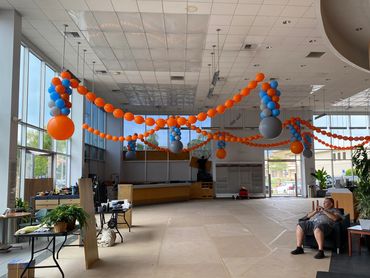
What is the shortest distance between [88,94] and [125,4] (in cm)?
225

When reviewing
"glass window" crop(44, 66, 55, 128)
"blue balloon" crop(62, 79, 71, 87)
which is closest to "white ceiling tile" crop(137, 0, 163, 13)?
"blue balloon" crop(62, 79, 71, 87)

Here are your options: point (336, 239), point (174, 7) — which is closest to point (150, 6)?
point (174, 7)

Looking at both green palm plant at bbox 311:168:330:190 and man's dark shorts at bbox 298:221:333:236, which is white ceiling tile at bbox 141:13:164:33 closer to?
man's dark shorts at bbox 298:221:333:236

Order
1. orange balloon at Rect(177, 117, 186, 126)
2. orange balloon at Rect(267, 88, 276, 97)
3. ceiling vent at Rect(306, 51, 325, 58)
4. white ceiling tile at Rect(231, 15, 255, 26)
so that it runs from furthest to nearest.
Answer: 1. ceiling vent at Rect(306, 51, 325, 58)
2. orange balloon at Rect(177, 117, 186, 126)
3. white ceiling tile at Rect(231, 15, 255, 26)
4. orange balloon at Rect(267, 88, 276, 97)

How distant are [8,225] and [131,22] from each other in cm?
560

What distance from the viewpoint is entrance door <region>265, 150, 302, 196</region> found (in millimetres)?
21562

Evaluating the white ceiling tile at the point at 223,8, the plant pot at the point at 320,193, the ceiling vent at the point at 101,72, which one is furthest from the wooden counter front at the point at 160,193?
the white ceiling tile at the point at 223,8

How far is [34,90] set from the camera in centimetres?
1009

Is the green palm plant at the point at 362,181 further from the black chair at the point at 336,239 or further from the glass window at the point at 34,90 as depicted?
the glass window at the point at 34,90

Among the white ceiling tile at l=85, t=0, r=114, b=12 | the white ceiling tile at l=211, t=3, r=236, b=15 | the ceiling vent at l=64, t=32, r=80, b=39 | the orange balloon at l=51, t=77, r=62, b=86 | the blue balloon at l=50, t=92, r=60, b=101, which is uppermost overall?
the ceiling vent at l=64, t=32, r=80, b=39

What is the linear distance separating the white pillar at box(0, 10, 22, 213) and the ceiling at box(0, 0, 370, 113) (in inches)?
20.2

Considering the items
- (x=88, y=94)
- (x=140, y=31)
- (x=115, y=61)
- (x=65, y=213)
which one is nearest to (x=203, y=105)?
(x=115, y=61)

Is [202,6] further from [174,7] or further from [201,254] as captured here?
[201,254]

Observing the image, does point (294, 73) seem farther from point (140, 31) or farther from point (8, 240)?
point (8, 240)
